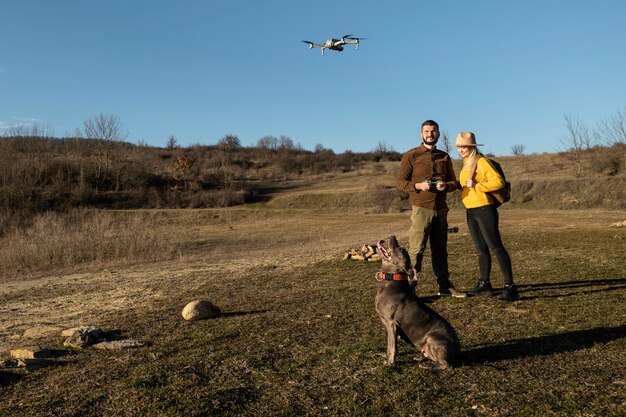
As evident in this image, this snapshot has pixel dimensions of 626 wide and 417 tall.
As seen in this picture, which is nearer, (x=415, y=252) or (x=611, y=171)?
(x=415, y=252)

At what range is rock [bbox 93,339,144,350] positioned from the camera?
18.9 ft

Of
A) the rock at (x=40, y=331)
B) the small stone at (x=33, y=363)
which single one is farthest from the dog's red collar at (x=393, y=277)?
the rock at (x=40, y=331)

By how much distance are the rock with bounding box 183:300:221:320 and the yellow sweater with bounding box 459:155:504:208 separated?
12.7 feet

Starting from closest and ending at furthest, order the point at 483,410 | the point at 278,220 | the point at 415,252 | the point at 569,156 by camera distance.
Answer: the point at 483,410 → the point at 415,252 → the point at 278,220 → the point at 569,156

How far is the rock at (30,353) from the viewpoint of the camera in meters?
5.55

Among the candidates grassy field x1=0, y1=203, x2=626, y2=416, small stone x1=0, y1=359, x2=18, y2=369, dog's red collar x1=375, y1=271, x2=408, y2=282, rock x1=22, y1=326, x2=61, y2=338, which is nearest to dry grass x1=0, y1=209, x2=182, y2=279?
grassy field x1=0, y1=203, x2=626, y2=416

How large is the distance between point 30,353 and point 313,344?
123 inches

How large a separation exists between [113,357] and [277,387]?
2156mm

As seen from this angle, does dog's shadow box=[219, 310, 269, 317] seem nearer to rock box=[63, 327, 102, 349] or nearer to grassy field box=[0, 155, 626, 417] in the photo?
grassy field box=[0, 155, 626, 417]

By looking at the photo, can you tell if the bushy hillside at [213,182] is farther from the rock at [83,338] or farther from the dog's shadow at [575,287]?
the rock at [83,338]

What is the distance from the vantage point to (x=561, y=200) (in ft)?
132

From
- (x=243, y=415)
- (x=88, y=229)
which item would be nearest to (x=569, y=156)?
(x=88, y=229)

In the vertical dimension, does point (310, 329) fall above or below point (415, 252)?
below

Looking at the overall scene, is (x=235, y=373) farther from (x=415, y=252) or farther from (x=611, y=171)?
(x=611, y=171)
